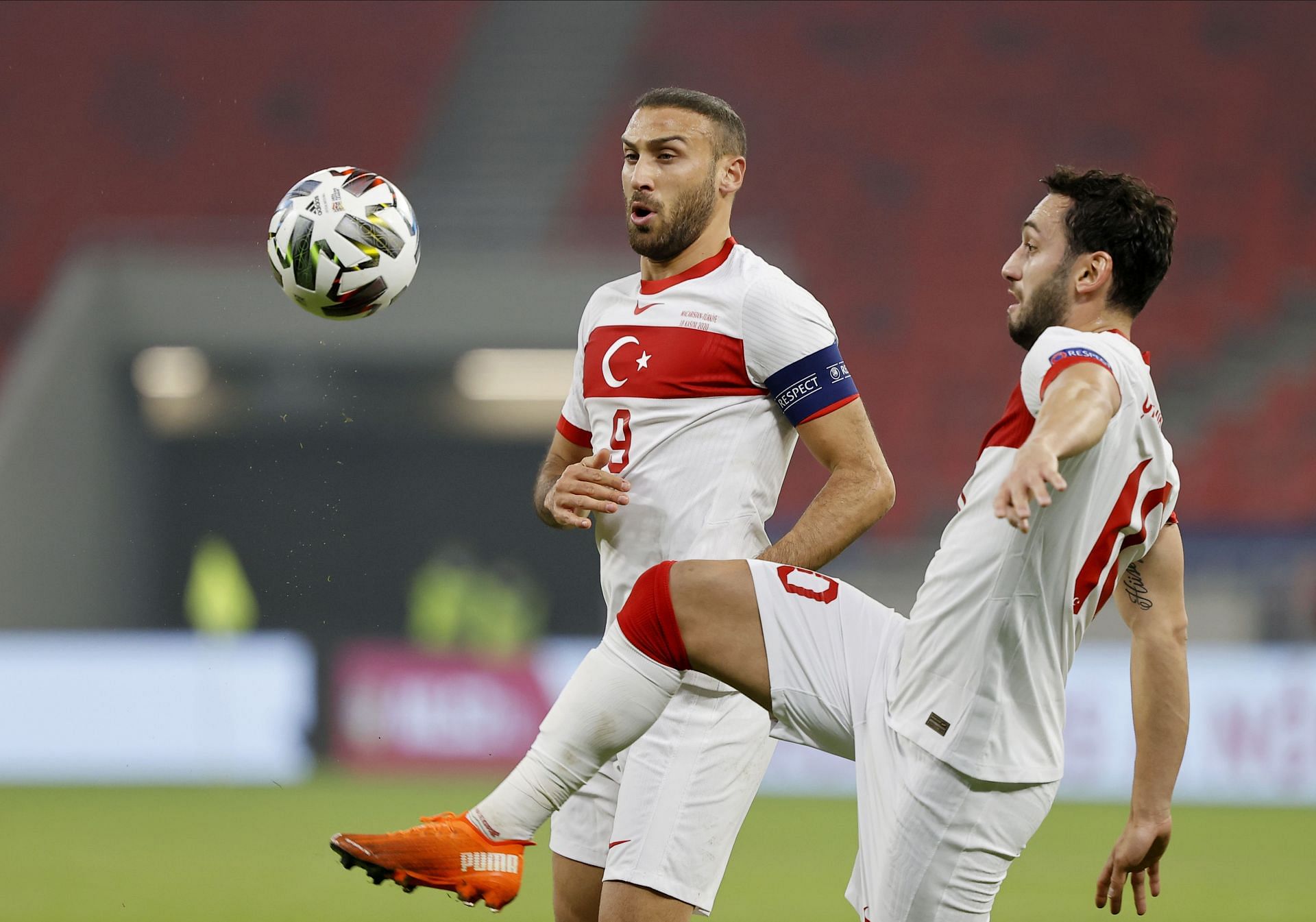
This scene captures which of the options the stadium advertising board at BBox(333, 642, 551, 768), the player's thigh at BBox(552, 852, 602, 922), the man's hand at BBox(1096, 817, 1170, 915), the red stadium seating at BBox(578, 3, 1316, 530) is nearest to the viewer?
the man's hand at BBox(1096, 817, 1170, 915)

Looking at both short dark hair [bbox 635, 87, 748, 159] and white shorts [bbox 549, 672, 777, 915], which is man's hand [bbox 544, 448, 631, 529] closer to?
white shorts [bbox 549, 672, 777, 915]

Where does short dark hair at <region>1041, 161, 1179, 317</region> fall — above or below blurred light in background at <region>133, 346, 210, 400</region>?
below

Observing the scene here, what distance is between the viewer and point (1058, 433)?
2.45 m

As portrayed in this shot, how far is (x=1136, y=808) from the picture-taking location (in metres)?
3.18

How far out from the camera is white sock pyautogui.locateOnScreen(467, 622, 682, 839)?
2863 millimetres

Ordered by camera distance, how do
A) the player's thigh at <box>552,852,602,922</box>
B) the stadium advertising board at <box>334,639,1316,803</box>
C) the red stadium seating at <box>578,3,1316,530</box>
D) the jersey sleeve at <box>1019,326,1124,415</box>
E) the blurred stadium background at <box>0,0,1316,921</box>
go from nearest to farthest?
the jersey sleeve at <box>1019,326,1124,415</box>
the player's thigh at <box>552,852,602,922</box>
the stadium advertising board at <box>334,639,1316,803</box>
the blurred stadium background at <box>0,0,1316,921</box>
the red stadium seating at <box>578,3,1316,530</box>

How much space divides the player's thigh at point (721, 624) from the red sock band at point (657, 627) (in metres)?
0.01

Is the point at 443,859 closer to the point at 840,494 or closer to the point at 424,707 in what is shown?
the point at 840,494

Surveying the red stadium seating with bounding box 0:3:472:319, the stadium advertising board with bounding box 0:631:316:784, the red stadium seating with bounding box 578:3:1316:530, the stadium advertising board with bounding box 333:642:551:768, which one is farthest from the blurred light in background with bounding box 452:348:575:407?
the stadium advertising board with bounding box 0:631:316:784

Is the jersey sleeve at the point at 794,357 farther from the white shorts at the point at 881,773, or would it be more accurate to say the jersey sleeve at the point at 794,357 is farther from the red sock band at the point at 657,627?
the red sock band at the point at 657,627

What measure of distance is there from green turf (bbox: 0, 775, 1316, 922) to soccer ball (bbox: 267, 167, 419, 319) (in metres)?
3.25

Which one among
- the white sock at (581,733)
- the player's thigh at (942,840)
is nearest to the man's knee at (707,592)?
the white sock at (581,733)

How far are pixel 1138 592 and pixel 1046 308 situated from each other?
2.13ft

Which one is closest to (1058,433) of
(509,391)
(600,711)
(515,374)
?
(600,711)
